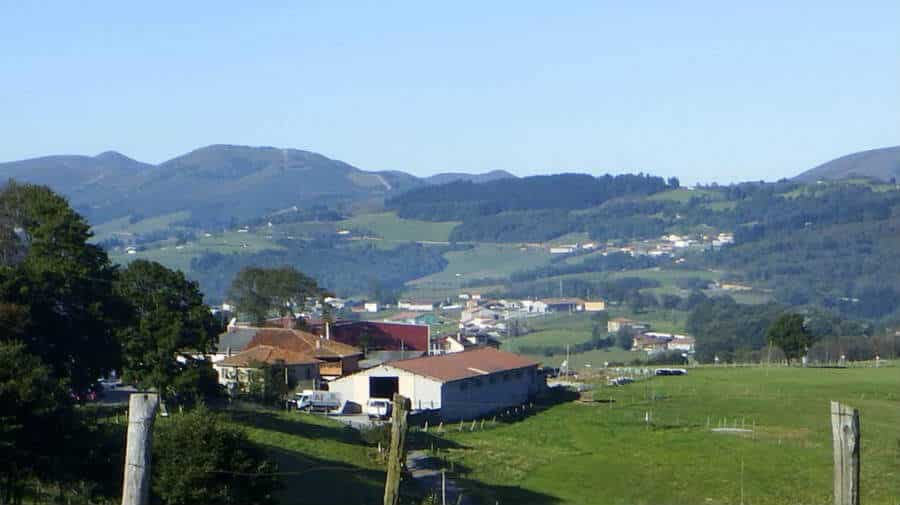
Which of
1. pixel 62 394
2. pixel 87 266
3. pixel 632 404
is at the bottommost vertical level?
pixel 632 404

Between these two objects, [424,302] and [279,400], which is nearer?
[279,400]

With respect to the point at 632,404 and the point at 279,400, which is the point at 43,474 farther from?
the point at 632,404

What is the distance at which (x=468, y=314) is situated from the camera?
139375 millimetres

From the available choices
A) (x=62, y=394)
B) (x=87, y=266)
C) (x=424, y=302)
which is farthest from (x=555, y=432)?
(x=424, y=302)

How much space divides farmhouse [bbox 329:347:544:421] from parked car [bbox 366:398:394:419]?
1466mm

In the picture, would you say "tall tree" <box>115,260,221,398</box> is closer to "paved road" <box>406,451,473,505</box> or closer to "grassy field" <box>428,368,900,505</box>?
"paved road" <box>406,451,473,505</box>

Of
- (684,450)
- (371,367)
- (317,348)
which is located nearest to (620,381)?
(317,348)

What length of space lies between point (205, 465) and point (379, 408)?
30773 mm

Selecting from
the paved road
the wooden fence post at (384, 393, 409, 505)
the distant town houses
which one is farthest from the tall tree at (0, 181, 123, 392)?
the distant town houses

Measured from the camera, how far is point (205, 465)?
15.3 metres

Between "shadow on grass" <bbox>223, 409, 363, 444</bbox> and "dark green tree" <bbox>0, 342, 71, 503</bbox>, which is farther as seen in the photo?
"shadow on grass" <bbox>223, 409, 363, 444</bbox>

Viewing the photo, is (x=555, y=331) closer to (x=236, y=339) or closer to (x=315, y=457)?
(x=236, y=339)

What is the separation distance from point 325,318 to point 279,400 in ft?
78.4

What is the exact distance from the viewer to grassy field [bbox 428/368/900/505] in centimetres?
2883
